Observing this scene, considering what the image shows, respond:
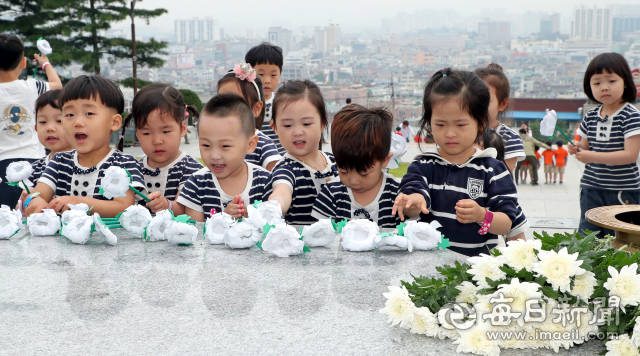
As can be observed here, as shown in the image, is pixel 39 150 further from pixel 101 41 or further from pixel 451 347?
pixel 101 41

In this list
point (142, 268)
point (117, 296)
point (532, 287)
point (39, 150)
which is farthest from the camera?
point (39, 150)

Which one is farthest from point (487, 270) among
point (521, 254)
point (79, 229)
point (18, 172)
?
point (18, 172)

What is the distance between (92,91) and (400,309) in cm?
202

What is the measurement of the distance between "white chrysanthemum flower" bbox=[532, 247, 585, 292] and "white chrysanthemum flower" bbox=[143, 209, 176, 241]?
1.47 meters

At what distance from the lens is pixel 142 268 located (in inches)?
80.7

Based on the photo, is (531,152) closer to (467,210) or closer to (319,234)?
(467,210)

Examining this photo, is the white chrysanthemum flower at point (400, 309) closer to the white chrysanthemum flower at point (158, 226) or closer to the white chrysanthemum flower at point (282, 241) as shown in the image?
the white chrysanthemum flower at point (282, 241)

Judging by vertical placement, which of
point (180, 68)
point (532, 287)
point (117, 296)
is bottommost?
point (117, 296)

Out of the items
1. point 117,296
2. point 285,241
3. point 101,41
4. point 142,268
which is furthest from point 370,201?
point 101,41

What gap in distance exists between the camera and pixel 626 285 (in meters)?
1.34

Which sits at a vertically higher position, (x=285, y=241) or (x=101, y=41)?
(x=101, y=41)

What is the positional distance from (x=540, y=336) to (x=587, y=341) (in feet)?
0.46

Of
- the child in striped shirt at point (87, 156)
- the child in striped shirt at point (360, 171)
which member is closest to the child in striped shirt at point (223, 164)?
the child in striped shirt at point (87, 156)

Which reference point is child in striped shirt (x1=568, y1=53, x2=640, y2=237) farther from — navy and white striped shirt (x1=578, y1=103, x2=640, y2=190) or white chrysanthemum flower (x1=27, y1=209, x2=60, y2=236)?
white chrysanthemum flower (x1=27, y1=209, x2=60, y2=236)
